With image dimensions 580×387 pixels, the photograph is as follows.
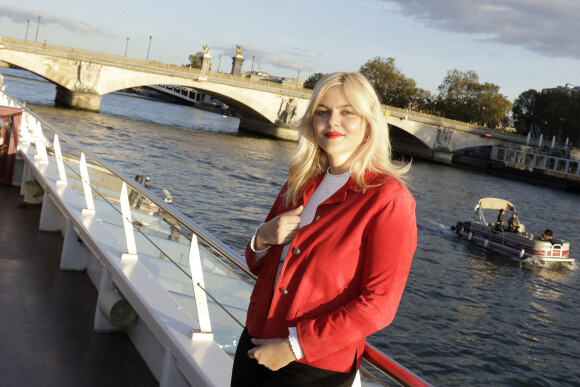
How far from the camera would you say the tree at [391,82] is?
7494 centimetres

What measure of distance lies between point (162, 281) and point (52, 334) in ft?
2.11

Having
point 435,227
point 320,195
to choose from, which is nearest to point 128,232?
point 320,195

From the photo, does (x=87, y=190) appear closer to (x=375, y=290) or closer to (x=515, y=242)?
(x=375, y=290)

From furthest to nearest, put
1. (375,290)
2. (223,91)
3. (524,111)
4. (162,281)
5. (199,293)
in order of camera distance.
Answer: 1. (524,111)
2. (223,91)
3. (162,281)
4. (199,293)
5. (375,290)

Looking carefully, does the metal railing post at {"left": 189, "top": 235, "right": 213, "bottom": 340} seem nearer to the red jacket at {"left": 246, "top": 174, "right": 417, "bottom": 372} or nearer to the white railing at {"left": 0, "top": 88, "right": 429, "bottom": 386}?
the white railing at {"left": 0, "top": 88, "right": 429, "bottom": 386}

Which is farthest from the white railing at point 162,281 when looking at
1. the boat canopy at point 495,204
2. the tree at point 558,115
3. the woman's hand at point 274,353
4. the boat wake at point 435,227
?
the tree at point 558,115

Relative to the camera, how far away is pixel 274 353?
1.52 m

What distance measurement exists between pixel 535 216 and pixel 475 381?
2164 centimetres

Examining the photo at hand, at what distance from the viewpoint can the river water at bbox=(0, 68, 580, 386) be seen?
33.1 feet

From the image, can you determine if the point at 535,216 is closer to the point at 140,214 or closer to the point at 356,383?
the point at 140,214

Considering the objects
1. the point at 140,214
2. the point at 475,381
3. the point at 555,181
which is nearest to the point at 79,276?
the point at 140,214

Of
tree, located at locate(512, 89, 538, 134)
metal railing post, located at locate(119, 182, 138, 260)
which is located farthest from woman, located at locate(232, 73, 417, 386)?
tree, located at locate(512, 89, 538, 134)

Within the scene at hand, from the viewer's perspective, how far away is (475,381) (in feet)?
30.5

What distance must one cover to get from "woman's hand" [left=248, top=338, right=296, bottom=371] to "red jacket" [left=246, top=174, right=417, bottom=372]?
4cm
